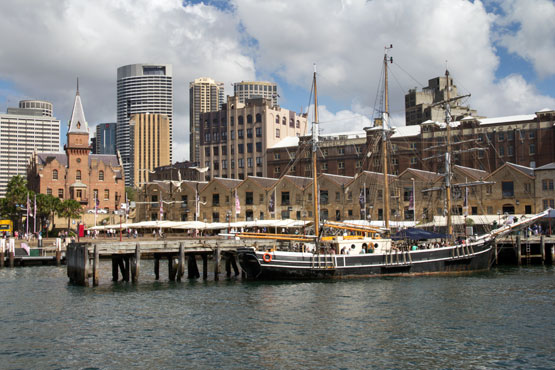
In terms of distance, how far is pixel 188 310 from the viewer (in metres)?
46.4

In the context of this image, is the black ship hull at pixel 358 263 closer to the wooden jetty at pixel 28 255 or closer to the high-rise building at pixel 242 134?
the wooden jetty at pixel 28 255

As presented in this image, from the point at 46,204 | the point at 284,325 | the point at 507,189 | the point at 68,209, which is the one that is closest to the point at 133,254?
the point at 284,325

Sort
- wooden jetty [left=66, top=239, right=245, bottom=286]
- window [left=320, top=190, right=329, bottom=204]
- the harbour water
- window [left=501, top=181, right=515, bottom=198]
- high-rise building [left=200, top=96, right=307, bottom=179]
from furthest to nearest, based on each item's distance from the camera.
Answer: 1. high-rise building [left=200, top=96, right=307, bottom=179]
2. window [left=320, top=190, right=329, bottom=204]
3. window [left=501, top=181, right=515, bottom=198]
4. wooden jetty [left=66, top=239, right=245, bottom=286]
5. the harbour water

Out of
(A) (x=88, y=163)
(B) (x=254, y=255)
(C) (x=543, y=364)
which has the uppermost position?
(A) (x=88, y=163)

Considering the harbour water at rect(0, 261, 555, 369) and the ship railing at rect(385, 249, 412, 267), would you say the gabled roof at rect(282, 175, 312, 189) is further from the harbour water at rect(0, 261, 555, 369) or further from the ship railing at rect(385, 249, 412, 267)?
the harbour water at rect(0, 261, 555, 369)

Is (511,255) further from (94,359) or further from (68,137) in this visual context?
(68,137)

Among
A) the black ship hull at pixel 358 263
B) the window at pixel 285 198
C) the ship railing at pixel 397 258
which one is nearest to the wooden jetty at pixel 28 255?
the black ship hull at pixel 358 263

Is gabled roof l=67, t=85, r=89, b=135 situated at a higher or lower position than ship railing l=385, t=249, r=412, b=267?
higher

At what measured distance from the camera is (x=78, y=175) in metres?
136

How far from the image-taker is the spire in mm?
138125

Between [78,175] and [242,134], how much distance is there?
1841 inches

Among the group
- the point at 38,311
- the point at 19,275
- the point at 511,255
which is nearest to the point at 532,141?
the point at 511,255

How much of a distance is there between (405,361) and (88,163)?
116462 millimetres

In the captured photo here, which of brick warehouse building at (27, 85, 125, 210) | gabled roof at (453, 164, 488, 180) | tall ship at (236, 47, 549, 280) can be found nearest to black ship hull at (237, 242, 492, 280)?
tall ship at (236, 47, 549, 280)
